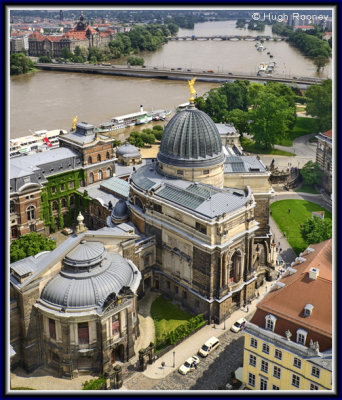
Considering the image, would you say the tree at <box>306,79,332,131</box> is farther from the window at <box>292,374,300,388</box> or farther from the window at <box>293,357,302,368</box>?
the window at <box>292,374,300,388</box>

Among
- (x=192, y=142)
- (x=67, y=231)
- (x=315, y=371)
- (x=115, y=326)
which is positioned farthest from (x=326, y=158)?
(x=115, y=326)

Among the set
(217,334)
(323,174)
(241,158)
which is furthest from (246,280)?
(323,174)

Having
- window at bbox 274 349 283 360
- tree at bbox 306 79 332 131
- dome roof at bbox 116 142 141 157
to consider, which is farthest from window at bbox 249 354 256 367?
tree at bbox 306 79 332 131

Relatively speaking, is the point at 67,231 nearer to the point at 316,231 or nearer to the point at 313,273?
the point at 316,231

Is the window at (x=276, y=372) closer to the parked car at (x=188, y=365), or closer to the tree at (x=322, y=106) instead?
the parked car at (x=188, y=365)

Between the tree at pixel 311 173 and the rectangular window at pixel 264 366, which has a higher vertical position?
the tree at pixel 311 173

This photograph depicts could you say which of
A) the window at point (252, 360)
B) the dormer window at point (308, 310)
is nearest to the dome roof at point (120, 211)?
the window at point (252, 360)
